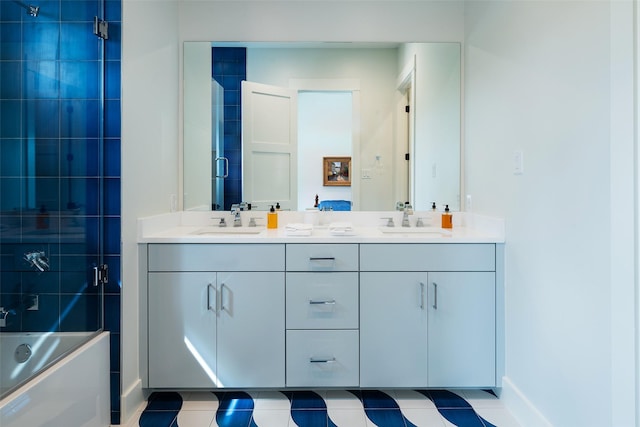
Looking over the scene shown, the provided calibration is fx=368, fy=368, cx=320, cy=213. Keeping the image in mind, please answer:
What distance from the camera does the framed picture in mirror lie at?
2342mm

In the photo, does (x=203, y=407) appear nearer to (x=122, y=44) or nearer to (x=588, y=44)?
(x=122, y=44)

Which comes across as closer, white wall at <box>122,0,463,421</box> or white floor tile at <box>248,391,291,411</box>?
white wall at <box>122,0,463,421</box>

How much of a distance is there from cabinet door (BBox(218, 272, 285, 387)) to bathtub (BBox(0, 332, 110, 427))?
525 millimetres

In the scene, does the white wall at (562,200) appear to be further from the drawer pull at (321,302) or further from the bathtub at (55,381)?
the bathtub at (55,381)

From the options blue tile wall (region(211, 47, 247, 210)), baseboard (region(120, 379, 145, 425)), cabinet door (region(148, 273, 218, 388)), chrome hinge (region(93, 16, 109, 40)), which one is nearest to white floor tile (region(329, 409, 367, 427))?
cabinet door (region(148, 273, 218, 388))

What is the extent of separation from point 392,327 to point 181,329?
1.05 metres

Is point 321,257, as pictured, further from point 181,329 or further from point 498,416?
point 498,416

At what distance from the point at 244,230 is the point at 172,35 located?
125 cm

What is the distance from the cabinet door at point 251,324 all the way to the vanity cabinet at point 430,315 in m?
0.43

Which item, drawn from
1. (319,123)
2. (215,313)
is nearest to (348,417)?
(215,313)

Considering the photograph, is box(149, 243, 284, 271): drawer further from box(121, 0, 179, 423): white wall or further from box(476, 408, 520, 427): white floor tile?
box(476, 408, 520, 427): white floor tile

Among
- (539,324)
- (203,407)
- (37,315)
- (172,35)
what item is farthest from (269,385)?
(172,35)

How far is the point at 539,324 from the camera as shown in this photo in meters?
1.55

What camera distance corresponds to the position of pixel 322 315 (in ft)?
6.04
